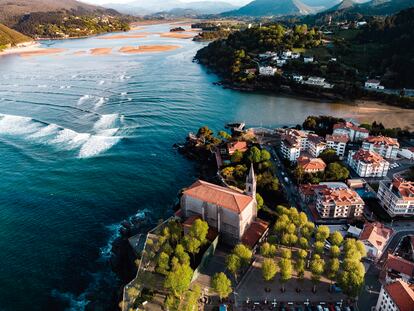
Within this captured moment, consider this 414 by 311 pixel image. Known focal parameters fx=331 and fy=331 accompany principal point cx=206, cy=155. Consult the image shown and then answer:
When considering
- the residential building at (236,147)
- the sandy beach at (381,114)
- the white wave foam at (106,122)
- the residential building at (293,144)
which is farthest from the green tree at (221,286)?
the sandy beach at (381,114)

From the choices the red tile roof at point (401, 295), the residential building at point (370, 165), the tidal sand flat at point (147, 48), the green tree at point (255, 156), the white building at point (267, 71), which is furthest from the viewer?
the tidal sand flat at point (147, 48)

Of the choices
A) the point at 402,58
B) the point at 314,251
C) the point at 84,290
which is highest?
the point at 402,58

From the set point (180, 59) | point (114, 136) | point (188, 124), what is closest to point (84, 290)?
point (114, 136)

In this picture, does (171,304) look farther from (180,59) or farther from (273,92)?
(180,59)

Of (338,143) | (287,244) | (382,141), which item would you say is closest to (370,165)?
(338,143)

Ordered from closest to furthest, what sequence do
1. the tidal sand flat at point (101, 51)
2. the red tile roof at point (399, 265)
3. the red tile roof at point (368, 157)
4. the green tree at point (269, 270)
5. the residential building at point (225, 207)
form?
the green tree at point (269, 270) < the red tile roof at point (399, 265) < the residential building at point (225, 207) < the red tile roof at point (368, 157) < the tidal sand flat at point (101, 51)

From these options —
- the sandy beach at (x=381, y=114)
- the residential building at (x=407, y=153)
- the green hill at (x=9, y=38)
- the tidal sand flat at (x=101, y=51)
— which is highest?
the green hill at (x=9, y=38)

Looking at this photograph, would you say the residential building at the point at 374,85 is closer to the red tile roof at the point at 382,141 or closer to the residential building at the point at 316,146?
the red tile roof at the point at 382,141
